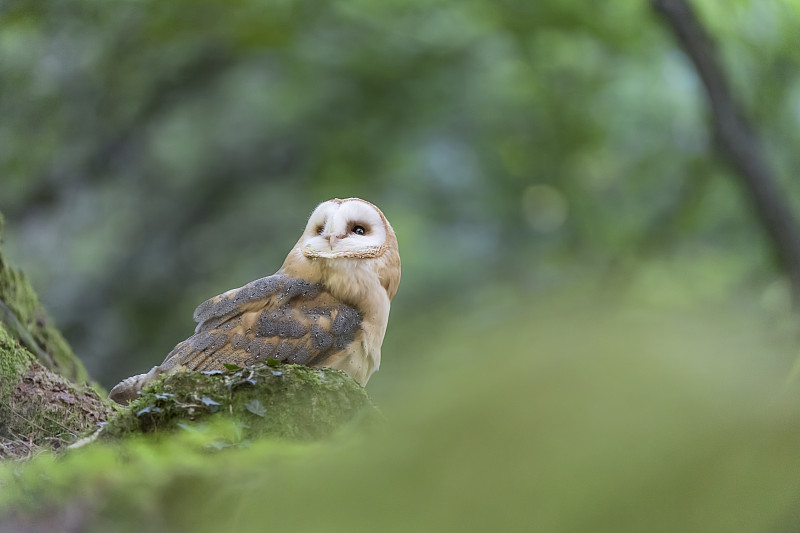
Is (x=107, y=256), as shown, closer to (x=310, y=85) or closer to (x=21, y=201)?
(x=21, y=201)

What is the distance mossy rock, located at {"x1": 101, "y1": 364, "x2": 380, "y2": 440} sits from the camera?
125 cm

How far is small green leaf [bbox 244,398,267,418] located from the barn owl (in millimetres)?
504

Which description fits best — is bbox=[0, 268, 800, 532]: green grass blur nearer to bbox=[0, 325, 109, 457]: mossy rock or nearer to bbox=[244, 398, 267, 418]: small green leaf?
bbox=[244, 398, 267, 418]: small green leaf

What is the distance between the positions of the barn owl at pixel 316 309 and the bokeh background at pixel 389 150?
159 mm

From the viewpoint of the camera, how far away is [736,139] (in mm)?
1919

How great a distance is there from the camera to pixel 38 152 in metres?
3.50

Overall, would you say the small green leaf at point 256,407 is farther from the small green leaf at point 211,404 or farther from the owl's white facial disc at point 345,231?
the owl's white facial disc at point 345,231

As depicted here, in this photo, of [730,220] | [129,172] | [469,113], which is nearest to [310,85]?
[469,113]

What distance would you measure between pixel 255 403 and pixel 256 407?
0.4 inches

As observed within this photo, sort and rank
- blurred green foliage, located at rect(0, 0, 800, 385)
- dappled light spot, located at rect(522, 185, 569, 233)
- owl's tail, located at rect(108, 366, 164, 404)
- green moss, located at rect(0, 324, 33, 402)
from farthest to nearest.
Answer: dappled light spot, located at rect(522, 185, 569, 233) → blurred green foliage, located at rect(0, 0, 800, 385) → owl's tail, located at rect(108, 366, 164, 404) → green moss, located at rect(0, 324, 33, 402)

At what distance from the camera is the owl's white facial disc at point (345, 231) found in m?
2.02

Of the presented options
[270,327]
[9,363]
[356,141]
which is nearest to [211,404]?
[270,327]

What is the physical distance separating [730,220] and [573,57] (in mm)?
941

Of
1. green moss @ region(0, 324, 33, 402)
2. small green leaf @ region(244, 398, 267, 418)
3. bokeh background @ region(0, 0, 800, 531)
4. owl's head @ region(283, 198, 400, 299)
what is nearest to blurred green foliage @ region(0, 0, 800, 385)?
bokeh background @ region(0, 0, 800, 531)
